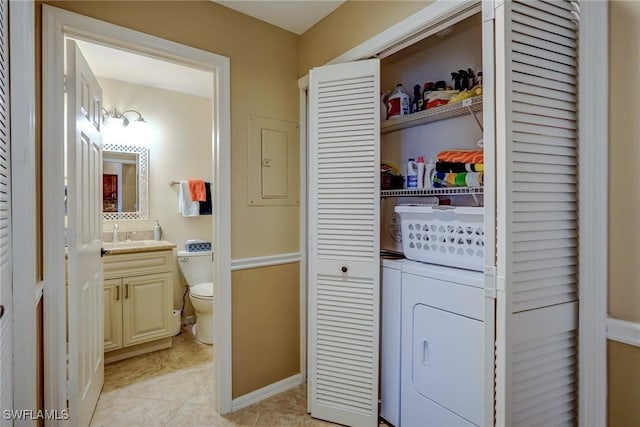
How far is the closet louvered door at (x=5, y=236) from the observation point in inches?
37.8

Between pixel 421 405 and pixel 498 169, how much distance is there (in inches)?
49.9

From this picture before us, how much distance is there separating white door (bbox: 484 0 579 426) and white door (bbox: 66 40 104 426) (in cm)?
184

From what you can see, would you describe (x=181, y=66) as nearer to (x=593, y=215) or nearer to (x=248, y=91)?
(x=248, y=91)

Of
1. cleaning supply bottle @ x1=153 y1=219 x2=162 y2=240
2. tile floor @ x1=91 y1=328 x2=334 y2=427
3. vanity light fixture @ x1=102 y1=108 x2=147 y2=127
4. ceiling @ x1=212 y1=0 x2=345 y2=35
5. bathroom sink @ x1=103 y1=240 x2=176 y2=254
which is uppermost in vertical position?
ceiling @ x1=212 y1=0 x2=345 y2=35

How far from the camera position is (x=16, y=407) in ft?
3.58

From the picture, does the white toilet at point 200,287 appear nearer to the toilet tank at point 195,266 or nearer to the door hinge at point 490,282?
the toilet tank at point 195,266

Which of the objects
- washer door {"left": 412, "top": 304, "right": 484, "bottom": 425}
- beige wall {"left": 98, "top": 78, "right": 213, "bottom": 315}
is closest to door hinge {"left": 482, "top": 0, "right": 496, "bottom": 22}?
washer door {"left": 412, "top": 304, "right": 484, "bottom": 425}

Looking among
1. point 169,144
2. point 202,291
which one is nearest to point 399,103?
point 202,291

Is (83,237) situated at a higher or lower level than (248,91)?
lower

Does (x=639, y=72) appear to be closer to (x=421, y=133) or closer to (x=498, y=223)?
(x=498, y=223)

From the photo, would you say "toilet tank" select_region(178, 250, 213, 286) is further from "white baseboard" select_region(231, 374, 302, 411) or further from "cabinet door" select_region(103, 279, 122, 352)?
"white baseboard" select_region(231, 374, 302, 411)

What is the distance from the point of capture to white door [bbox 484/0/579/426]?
0.97 metres

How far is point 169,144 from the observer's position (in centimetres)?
336

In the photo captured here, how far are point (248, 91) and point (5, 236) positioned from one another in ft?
4.87
